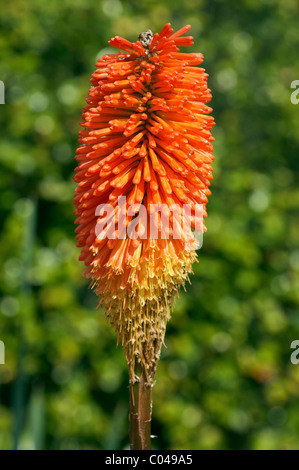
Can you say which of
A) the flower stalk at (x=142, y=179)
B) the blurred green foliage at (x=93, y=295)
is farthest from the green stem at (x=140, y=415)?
the blurred green foliage at (x=93, y=295)

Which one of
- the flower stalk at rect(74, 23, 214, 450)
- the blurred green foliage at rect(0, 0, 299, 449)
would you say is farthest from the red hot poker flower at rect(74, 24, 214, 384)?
the blurred green foliage at rect(0, 0, 299, 449)

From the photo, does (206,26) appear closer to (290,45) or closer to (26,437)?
(290,45)

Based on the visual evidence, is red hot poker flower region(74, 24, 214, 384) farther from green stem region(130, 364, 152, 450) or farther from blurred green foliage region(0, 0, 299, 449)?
blurred green foliage region(0, 0, 299, 449)

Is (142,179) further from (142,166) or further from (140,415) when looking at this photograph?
(140,415)

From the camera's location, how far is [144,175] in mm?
1646

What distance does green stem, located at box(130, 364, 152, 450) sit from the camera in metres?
1.58

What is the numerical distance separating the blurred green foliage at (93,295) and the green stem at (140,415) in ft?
8.50

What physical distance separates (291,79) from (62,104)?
2078 millimetres

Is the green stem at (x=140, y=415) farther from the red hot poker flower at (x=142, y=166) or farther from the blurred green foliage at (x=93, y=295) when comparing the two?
the blurred green foliage at (x=93, y=295)

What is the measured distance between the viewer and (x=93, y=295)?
4.48 metres

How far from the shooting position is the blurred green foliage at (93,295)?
14.1 ft

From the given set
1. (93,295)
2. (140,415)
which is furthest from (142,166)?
(93,295)

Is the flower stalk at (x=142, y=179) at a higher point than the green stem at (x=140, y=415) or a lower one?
higher

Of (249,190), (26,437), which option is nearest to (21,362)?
(26,437)
